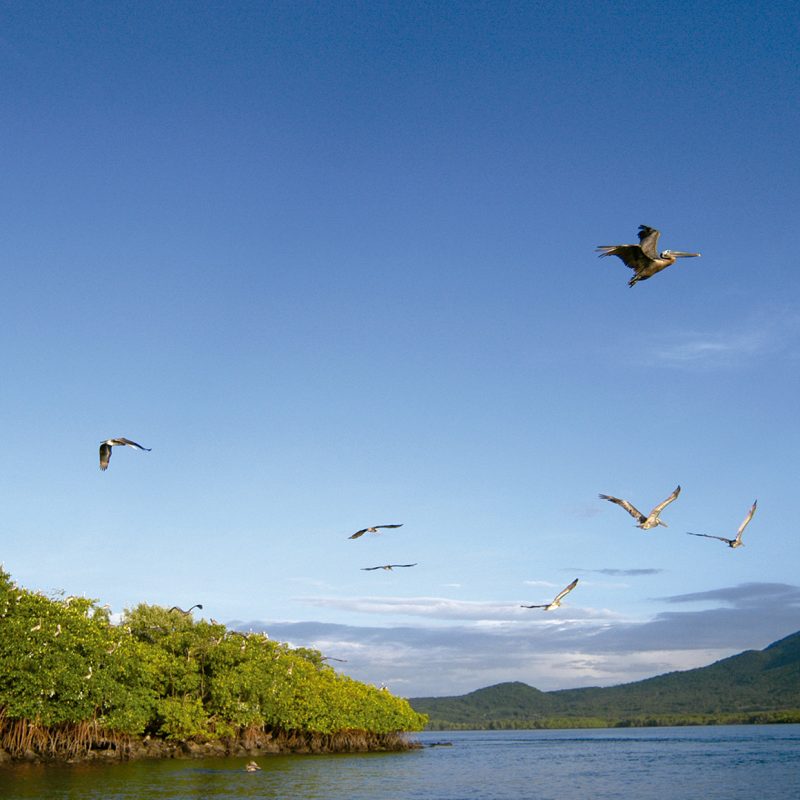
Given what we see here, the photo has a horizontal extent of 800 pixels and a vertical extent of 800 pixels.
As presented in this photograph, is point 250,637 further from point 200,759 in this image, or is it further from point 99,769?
point 99,769

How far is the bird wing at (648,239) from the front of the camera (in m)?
19.9

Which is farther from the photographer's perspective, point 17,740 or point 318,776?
point 318,776

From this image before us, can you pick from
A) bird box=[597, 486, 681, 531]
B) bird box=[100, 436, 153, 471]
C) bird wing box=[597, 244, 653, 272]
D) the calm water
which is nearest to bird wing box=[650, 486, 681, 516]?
bird box=[597, 486, 681, 531]

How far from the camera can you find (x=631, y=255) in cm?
2041

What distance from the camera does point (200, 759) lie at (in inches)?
2687

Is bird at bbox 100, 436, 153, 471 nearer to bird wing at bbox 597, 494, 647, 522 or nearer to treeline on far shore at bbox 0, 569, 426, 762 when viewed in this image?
bird wing at bbox 597, 494, 647, 522

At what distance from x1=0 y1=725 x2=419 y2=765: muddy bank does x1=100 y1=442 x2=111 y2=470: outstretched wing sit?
36.9 metres

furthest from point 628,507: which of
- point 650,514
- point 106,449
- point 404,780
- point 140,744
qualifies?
point 140,744

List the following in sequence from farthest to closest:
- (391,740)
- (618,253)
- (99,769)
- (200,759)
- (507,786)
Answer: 1. (391,740)
2. (200,759)
3. (507,786)
4. (99,769)
5. (618,253)

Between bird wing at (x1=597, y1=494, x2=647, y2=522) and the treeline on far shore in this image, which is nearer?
bird wing at (x1=597, y1=494, x2=647, y2=522)

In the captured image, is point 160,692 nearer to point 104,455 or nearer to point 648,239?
point 104,455

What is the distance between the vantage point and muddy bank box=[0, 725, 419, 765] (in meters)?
54.0

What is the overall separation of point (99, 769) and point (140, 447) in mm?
42177

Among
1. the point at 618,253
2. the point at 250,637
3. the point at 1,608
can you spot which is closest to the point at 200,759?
the point at 250,637
